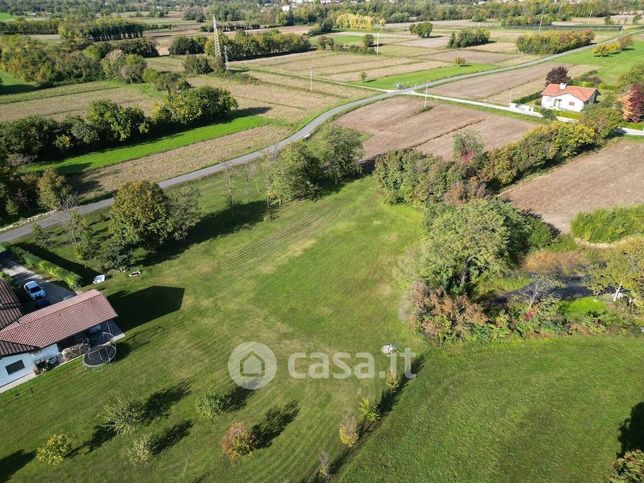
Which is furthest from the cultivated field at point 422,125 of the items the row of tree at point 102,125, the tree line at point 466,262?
the row of tree at point 102,125

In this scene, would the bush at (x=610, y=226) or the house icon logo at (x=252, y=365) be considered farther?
the bush at (x=610, y=226)

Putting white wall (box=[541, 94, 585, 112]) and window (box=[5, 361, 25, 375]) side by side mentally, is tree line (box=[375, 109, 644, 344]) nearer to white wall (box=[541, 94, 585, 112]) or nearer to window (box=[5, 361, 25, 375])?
window (box=[5, 361, 25, 375])

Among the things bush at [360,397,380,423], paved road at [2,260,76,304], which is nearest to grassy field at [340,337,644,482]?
bush at [360,397,380,423]

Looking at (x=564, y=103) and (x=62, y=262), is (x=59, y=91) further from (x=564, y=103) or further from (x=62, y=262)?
(x=564, y=103)

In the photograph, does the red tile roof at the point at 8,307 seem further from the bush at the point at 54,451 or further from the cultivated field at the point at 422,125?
the cultivated field at the point at 422,125

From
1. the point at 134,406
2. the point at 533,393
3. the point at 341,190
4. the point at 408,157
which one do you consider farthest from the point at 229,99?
the point at 533,393
